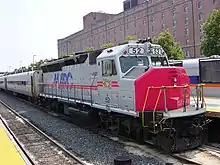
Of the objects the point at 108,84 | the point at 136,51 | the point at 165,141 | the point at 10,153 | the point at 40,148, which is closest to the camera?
the point at 165,141

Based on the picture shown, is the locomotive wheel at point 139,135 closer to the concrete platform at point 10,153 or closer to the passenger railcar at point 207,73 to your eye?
the concrete platform at point 10,153

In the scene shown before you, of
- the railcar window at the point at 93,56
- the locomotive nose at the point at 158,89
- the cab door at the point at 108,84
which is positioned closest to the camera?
the locomotive nose at the point at 158,89

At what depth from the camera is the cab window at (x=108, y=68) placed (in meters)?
11.5

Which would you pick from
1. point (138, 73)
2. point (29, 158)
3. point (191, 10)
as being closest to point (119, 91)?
point (138, 73)

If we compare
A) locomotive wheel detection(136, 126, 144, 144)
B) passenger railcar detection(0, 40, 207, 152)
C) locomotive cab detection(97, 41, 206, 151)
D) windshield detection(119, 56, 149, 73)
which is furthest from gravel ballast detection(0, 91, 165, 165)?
windshield detection(119, 56, 149, 73)

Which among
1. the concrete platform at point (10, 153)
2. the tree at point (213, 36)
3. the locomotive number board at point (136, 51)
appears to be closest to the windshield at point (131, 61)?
the locomotive number board at point (136, 51)

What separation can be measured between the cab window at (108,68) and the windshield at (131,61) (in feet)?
1.21

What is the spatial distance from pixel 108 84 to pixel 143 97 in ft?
7.50

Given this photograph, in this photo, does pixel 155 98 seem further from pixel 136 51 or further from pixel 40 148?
pixel 40 148

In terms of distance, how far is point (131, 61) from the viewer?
11.3 meters

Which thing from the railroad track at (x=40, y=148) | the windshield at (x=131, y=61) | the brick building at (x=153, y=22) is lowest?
the railroad track at (x=40, y=148)

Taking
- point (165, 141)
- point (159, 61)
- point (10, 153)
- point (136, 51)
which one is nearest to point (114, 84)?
point (136, 51)

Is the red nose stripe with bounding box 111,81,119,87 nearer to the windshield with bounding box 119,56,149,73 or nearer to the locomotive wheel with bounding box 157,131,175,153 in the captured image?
the windshield with bounding box 119,56,149,73

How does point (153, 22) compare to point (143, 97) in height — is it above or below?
above
